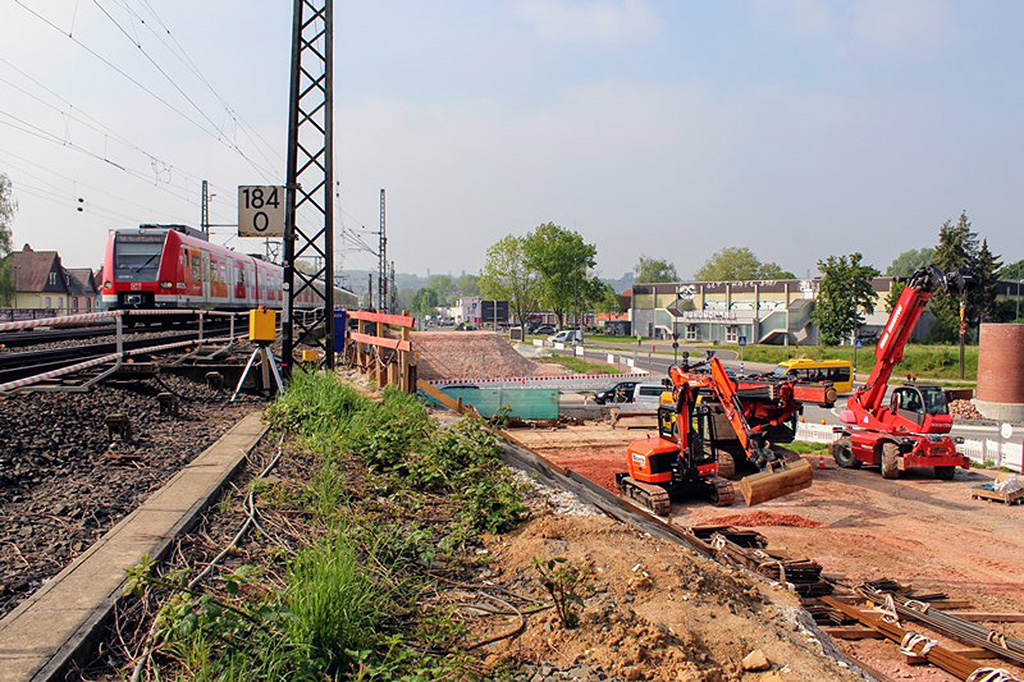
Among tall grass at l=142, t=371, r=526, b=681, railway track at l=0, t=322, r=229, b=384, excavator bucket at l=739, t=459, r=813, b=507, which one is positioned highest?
railway track at l=0, t=322, r=229, b=384

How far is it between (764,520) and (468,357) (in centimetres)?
2862

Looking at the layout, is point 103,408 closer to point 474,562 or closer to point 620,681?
point 474,562

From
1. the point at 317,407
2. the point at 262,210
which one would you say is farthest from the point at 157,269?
the point at 317,407

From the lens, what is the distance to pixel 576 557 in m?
5.97

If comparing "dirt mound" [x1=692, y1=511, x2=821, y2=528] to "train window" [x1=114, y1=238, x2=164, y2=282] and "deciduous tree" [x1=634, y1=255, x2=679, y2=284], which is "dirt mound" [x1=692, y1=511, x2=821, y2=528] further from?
"deciduous tree" [x1=634, y1=255, x2=679, y2=284]

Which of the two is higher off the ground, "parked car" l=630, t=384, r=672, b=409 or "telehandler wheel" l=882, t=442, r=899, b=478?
"parked car" l=630, t=384, r=672, b=409

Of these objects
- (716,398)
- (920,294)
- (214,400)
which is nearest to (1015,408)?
(920,294)

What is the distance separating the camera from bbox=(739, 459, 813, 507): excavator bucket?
12906mm

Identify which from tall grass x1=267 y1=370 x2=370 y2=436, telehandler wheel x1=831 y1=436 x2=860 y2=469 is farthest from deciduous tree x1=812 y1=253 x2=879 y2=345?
tall grass x1=267 y1=370 x2=370 y2=436

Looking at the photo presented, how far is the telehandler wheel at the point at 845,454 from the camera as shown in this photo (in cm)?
2033

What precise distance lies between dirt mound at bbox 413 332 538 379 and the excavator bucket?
26.9 meters

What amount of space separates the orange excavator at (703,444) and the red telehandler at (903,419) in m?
3.80

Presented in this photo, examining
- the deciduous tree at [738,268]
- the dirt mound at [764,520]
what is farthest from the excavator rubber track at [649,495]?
the deciduous tree at [738,268]

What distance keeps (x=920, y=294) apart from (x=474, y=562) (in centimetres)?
1562
